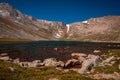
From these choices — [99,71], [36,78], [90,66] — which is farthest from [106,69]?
[36,78]

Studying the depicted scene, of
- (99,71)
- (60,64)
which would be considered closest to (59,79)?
(99,71)

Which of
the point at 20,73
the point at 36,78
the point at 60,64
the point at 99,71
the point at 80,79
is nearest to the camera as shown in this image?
the point at 80,79

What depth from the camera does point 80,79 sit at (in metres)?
22.3

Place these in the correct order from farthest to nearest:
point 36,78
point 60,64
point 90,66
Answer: point 60,64
point 90,66
point 36,78

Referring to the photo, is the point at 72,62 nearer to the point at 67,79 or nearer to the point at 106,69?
the point at 106,69

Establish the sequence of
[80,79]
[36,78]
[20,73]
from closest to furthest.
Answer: [80,79] < [36,78] < [20,73]

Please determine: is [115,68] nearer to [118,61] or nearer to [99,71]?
[99,71]

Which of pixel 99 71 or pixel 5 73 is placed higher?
pixel 5 73

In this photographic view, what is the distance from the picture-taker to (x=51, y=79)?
2347 centimetres

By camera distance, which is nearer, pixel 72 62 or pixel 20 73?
pixel 20 73

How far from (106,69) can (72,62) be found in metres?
22.4

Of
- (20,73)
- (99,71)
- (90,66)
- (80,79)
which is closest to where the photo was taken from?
(80,79)

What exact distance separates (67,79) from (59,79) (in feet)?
3.60

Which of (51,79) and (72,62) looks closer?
(51,79)
